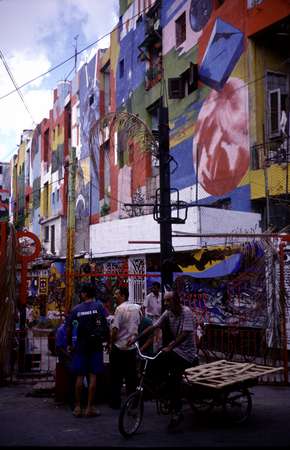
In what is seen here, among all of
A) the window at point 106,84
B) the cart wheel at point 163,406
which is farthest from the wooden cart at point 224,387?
the window at point 106,84

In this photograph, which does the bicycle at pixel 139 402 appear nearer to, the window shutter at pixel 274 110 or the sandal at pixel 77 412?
the sandal at pixel 77 412

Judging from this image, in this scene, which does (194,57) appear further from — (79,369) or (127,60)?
(79,369)

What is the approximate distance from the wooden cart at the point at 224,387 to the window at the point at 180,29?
1610 centimetres

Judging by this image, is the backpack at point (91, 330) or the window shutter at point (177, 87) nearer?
the backpack at point (91, 330)

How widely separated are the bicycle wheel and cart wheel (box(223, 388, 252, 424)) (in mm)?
1149

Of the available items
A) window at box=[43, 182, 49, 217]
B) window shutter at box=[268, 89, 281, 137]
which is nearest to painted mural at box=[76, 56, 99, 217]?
window at box=[43, 182, 49, 217]

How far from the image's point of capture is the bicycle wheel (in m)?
6.24

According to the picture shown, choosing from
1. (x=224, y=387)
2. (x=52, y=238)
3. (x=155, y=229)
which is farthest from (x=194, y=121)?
(x=52, y=238)

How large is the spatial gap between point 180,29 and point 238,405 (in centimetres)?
1743

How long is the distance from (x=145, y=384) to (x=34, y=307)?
15.4 m

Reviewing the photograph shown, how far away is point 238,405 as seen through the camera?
713 centimetres

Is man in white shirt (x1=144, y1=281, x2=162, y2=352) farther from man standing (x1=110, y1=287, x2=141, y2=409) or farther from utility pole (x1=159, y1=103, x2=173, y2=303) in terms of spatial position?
man standing (x1=110, y1=287, x2=141, y2=409)

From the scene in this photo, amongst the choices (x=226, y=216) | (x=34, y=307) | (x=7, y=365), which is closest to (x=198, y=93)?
(x=226, y=216)

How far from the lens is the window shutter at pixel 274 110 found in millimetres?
16266
